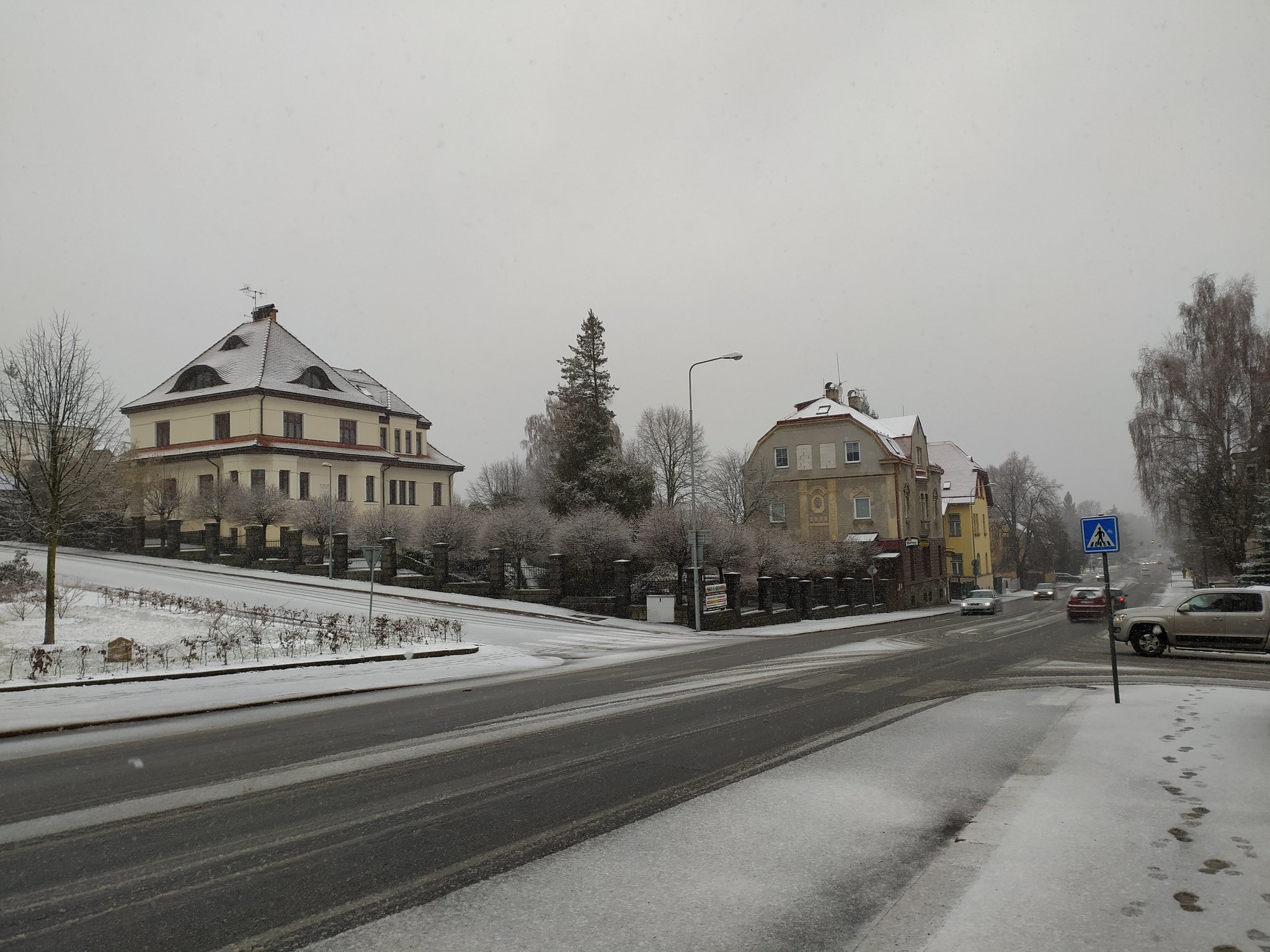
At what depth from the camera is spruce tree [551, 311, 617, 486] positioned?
166ft

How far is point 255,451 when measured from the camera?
48.8 m

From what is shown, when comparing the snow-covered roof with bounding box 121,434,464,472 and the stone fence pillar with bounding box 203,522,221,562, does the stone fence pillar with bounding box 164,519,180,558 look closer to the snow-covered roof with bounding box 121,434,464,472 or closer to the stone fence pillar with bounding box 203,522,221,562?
the stone fence pillar with bounding box 203,522,221,562

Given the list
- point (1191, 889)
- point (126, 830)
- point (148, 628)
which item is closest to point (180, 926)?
point (126, 830)

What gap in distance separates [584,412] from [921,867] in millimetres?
46820

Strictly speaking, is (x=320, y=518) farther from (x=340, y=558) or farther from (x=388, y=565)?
(x=388, y=565)

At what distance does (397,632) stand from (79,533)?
27560mm

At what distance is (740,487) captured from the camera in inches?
2495

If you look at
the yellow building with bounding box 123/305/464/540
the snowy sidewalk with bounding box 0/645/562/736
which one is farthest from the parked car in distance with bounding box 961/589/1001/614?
the yellow building with bounding box 123/305/464/540

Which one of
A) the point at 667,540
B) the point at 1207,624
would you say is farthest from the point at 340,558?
the point at 1207,624

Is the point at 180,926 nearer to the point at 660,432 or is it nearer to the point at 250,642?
the point at 250,642

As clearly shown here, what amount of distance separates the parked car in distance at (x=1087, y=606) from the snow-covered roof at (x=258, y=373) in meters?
45.1

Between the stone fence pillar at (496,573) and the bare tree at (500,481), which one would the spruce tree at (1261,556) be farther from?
the bare tree at (500,481)

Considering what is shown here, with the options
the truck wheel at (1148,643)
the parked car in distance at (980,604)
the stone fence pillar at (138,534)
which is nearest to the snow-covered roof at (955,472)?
the parked car in distance at (980,604)

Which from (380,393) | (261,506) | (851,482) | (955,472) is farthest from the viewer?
(955,472)
